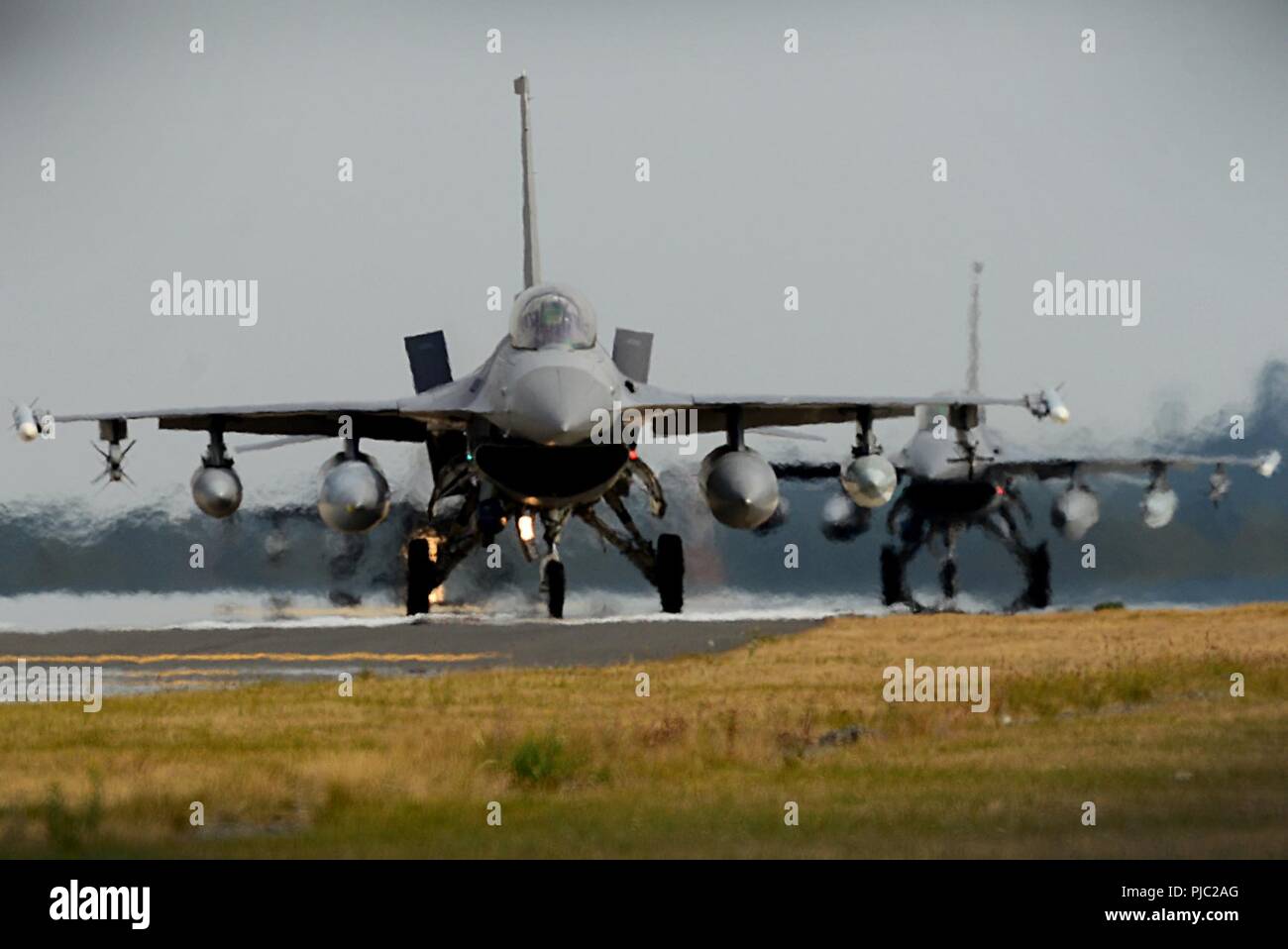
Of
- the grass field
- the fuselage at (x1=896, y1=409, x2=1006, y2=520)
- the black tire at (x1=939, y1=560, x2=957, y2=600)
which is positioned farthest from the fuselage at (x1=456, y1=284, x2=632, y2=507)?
the fuselage at (x1=896, y1=409, x2=1006, y2=520)

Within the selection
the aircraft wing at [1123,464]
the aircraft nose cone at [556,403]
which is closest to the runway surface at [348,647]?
the aircraft nose cone at [556,403]

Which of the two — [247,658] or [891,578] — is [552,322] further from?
[891,578]

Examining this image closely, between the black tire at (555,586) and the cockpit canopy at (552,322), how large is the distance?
5.42 meters

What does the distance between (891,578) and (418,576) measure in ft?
35.0

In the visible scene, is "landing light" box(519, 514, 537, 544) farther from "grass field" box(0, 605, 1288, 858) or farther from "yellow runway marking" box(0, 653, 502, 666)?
"grass field" box(0, 605, 1288, 858)

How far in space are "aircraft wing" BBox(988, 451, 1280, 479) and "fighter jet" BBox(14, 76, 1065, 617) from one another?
6.82 m

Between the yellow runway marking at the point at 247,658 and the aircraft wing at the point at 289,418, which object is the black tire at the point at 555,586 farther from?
the yellow runway marking at the point at 247,658

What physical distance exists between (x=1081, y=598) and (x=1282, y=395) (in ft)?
17.3

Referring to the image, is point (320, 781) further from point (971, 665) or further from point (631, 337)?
point (631, 337)

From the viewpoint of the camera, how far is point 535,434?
29625 mm

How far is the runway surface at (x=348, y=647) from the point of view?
84.2 feet

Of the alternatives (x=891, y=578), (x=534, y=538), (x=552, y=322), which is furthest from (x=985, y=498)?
(x=552, y=322)
